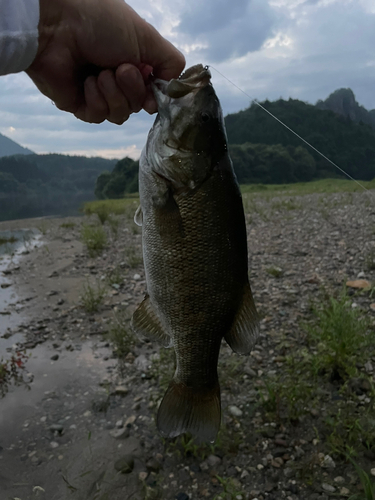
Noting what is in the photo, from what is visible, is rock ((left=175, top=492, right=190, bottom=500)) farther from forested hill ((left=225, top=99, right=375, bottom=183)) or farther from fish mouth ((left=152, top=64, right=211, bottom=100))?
forested hill ((left=225, top=99, right=375, bottom=183))

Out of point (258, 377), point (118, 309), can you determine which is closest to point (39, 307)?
point (118, 309)

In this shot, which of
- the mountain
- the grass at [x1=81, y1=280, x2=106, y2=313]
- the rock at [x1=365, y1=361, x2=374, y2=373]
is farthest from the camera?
the mountain

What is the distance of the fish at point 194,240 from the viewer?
1.77 metres

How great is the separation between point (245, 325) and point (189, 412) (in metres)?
0.57

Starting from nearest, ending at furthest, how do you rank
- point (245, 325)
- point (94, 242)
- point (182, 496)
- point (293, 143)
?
point (245, 325), point (182, 496), point (94, 242), point (293, 143)

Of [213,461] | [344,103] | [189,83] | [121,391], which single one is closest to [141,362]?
[121,391]

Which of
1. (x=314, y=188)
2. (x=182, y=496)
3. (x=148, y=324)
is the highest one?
(x=314, y=188)

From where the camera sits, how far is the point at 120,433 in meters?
3.38

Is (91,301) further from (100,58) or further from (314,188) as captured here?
(314,188)

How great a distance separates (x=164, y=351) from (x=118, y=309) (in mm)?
1953

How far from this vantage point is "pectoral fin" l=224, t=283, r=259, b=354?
1.89m

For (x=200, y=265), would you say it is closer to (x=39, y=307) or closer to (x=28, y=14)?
(x=28, y=14)

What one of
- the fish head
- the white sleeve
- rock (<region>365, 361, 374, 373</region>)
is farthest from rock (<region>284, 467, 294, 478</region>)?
the white sleeve

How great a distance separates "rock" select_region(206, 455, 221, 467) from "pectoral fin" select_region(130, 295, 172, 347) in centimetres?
149
